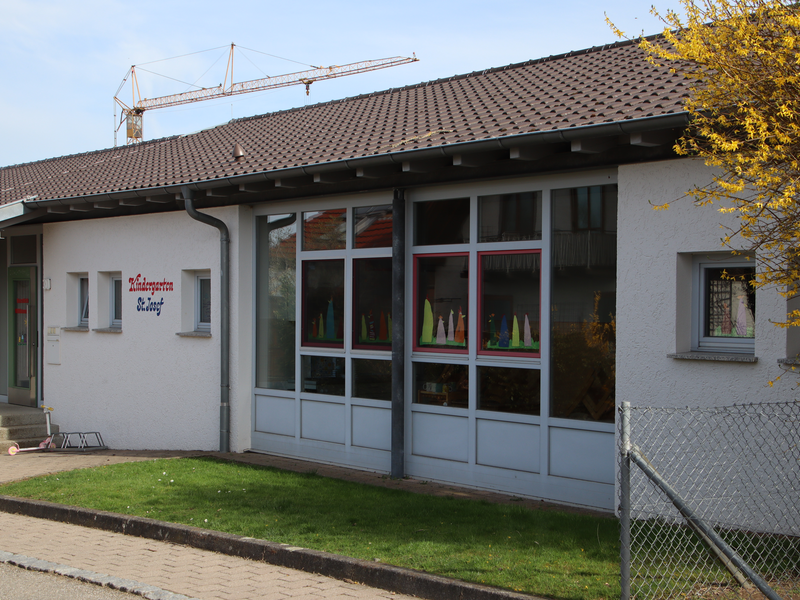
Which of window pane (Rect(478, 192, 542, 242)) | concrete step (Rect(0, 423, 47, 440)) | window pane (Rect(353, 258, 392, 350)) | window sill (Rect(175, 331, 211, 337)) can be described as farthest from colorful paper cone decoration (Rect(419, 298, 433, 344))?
concrete step (Rect(0, 423, 47, 440))

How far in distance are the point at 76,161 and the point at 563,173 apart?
40.7 ft

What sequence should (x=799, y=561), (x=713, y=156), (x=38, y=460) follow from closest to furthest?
(x=713, y=156), (x=799, y=561), (x=38, y=460)

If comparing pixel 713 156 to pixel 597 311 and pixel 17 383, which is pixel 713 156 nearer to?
pixel 597 311

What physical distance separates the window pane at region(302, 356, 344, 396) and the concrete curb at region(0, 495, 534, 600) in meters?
3.18

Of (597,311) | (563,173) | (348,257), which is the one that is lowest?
(597,311)

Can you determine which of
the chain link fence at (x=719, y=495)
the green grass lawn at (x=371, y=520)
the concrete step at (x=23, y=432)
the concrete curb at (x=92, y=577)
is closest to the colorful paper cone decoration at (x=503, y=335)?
the green grass lawn at (x=371, y=520)

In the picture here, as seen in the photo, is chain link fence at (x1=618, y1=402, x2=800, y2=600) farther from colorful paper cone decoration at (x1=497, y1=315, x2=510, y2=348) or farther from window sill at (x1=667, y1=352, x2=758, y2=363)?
colorful paper cone decoration at (x1=497, y1=315, x2=510, y2=348)

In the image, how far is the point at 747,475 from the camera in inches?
235

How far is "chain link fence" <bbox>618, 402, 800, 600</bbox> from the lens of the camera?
4996mm

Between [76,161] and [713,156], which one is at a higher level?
[76,161]

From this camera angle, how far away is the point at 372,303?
9109 millimetres

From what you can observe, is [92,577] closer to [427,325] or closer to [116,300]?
[427,325]

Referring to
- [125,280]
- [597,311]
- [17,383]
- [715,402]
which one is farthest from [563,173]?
[17,383]

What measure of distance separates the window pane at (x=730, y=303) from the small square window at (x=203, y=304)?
6.78 m
